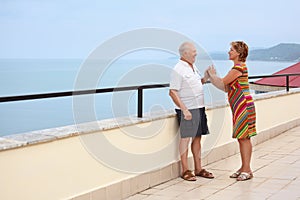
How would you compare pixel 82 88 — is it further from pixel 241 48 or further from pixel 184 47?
pixel 241 48

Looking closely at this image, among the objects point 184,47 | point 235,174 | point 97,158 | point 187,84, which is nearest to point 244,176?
point 235,174

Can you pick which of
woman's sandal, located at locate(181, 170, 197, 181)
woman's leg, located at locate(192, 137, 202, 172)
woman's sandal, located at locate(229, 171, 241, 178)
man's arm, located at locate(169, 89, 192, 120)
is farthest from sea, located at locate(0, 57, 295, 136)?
woman's sandal, located at locate(229, 171, 241, 178)

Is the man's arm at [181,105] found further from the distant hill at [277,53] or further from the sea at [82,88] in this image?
the distant hill at [277,53]

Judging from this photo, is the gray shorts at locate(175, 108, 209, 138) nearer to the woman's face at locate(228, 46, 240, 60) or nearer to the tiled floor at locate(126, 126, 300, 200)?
the tiled floor at locate(126, 126, 300, 200)

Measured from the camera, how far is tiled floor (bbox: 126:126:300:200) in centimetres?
454

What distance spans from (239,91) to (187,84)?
1.87 feet

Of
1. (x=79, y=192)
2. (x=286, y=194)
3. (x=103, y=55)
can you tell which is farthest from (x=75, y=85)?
(x=286, y=194)

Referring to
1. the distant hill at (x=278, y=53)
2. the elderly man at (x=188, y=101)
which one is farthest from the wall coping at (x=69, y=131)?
the distant hill at (x=278, y=53)

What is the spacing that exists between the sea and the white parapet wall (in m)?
0.15

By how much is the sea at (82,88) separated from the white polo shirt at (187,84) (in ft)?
0.50

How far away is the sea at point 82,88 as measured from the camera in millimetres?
3958

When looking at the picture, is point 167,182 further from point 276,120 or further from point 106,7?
point 106,7

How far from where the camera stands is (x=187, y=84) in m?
4.91

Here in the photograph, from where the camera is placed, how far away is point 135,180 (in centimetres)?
463
